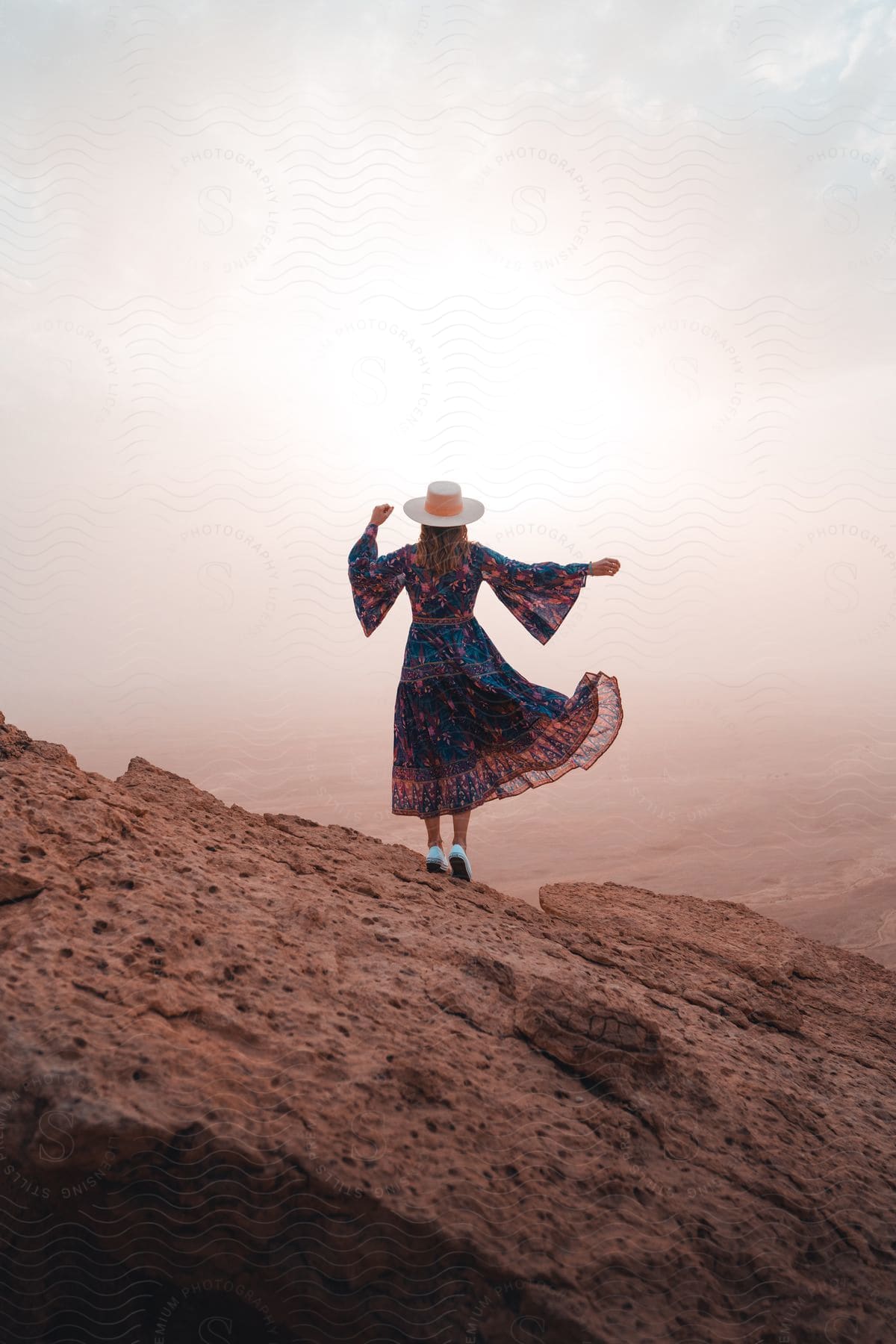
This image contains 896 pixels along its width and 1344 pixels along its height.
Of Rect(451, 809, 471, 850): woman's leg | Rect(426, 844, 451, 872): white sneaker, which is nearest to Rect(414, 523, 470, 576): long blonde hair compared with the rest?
Rect(451, 809, 471, 850): woman's leg

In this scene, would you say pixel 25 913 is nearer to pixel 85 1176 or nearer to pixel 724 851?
pixel 85 1176

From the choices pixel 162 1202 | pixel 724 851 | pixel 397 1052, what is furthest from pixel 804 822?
pixel 162 1202

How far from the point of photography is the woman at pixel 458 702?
4.16 m

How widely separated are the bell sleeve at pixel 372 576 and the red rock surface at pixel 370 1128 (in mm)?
1681

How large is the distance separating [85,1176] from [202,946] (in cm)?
71

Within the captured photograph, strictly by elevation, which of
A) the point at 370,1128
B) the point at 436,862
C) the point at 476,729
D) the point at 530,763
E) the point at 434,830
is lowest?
the point at 370,1128

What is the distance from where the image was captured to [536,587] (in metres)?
4.44

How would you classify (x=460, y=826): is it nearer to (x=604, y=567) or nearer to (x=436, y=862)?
(x=436, y=862)

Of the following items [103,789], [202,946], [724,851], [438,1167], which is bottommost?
[438,1167]

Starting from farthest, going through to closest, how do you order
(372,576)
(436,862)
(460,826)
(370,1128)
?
(372,576), (460,826), (436,862), (370,1128)

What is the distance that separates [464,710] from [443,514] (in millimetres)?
1017

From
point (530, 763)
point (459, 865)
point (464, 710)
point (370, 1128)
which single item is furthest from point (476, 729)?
point (370, 1128)

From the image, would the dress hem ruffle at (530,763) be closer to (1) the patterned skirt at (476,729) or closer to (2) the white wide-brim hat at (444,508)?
(1) the patterned skirt at (476,729)

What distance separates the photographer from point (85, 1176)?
5.29 feet
